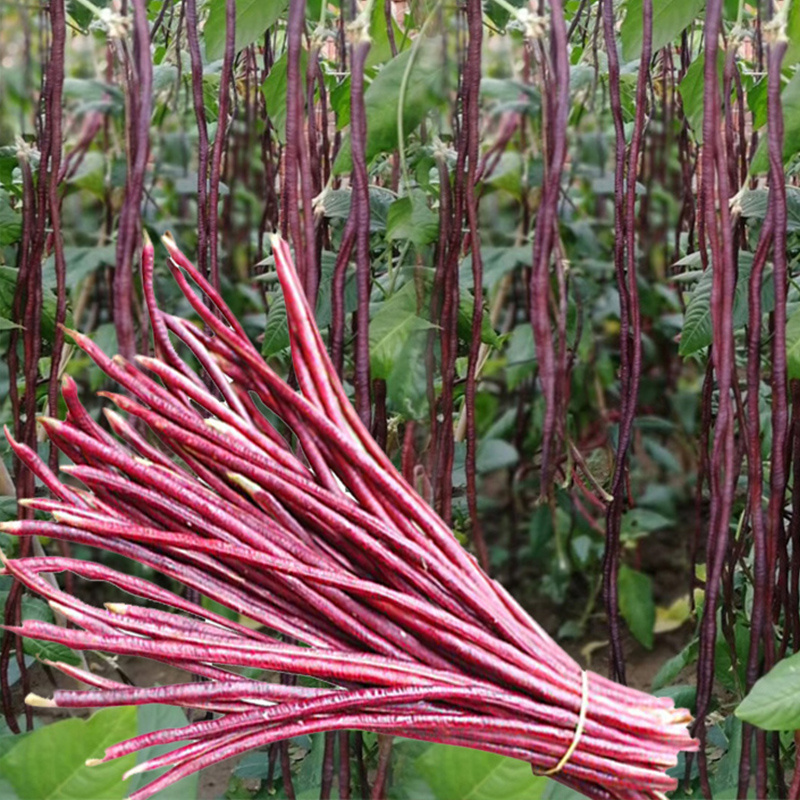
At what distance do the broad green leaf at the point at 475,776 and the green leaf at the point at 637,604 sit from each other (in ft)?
3.00

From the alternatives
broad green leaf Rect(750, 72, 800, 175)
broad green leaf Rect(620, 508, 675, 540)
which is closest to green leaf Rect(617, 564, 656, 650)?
broad green leaf Rect(620, 508, 675, 540)

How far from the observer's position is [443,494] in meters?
0.54

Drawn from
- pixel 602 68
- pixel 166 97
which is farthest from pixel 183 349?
pixel 602 68

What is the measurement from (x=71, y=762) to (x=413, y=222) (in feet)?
1.24

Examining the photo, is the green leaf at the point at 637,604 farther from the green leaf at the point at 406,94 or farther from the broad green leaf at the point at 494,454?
the green leaf at the point at 406,94

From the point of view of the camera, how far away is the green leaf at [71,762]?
46cm

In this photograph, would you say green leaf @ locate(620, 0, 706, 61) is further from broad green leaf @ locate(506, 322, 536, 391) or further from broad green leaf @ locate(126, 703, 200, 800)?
broad green leaf @ locate(506, 322, 536, 391)

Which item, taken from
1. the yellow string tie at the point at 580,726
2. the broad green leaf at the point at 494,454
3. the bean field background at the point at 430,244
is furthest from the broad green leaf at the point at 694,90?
the broad green leaf at the point at 494,454

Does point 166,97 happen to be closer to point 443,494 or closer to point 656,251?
point 443,494

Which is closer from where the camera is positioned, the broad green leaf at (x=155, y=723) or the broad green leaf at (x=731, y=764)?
the broad green leaf at (x=155, y=723)

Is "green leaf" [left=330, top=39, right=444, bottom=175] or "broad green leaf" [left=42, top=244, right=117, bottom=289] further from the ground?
"green leaf" [left=330, top=39, right=444, bottom=175]

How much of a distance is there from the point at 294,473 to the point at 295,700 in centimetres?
10

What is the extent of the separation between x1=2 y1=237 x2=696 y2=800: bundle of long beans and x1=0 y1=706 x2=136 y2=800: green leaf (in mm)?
43

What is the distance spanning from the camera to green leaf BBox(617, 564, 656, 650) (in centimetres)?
134
